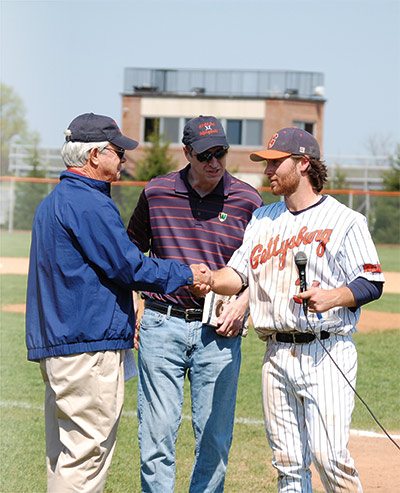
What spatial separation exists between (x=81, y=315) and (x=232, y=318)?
40.2 inches

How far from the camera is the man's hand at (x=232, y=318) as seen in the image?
4.37m

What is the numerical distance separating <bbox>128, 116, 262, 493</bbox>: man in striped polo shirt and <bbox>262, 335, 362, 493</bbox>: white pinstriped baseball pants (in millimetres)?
435

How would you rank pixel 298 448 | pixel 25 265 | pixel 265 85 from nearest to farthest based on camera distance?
pixel 298 448 < pixel 25 265 < pixel 265 85

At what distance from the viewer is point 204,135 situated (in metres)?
4.48

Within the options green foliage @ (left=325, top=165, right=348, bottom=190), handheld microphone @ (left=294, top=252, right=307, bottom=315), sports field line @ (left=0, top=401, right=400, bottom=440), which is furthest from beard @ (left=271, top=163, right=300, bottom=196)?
green foliage @ (left=325, top=165, right=348, bottom=190)

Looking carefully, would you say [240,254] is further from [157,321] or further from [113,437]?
[113,437]

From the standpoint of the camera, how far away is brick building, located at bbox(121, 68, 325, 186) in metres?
47.6

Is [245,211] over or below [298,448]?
over

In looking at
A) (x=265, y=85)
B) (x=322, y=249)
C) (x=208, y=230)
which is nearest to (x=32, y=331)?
(x=208, y=230)

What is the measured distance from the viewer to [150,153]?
39594 millimetres

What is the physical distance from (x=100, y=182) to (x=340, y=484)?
1.98 m

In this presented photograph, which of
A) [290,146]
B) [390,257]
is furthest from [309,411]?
[390,257]

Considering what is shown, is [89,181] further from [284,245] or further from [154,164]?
[154,164]

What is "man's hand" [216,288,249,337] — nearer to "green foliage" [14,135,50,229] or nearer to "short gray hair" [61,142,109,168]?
"short gray hair" [61,142,109,168]
